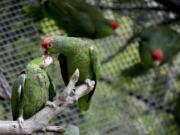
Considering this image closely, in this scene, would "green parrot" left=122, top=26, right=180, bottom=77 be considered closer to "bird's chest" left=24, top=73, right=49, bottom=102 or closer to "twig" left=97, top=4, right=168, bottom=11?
"twig" left=97, top=4, right=168, bottom=11

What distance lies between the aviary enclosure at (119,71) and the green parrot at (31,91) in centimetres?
52

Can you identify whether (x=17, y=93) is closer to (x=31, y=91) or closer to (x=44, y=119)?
(x=31, y=91)

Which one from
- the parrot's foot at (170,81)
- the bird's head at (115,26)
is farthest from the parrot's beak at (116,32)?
the parrot's foot at (170,81)

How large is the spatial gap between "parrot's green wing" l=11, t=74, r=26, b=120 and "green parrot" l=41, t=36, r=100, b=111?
0.42 feet

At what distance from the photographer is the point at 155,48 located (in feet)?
7.07

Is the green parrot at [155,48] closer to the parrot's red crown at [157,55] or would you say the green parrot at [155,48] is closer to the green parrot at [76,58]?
the parrot's red crown at [157,55]

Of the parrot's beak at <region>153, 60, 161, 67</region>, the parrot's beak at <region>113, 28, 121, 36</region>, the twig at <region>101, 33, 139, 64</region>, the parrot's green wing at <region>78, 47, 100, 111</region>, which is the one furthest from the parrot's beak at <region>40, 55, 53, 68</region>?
the parrot's beak at <region>153, 60, 161, 67</region>

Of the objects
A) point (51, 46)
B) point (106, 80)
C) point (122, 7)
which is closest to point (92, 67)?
point (51, 46)

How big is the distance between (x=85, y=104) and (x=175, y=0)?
2.51ft

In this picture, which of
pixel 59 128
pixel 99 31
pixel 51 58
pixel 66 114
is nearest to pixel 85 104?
pixel 51 58

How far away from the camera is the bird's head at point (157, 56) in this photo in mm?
2086

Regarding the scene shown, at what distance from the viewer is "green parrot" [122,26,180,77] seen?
2.04 meters

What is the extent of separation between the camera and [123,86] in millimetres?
2029

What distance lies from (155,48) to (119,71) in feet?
0.68
